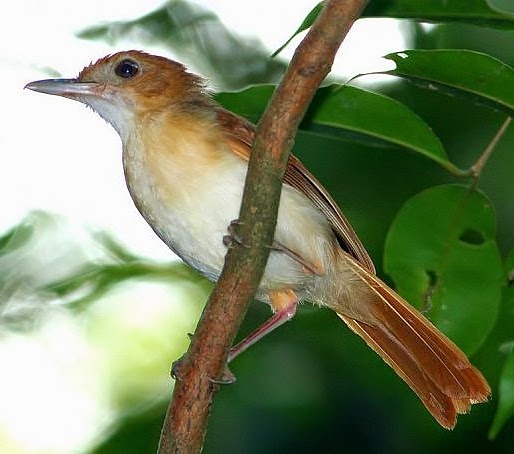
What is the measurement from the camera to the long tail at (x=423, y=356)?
4.09 metres

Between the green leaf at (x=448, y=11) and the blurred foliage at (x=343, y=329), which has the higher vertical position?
the green leaf at (x=448, y=11)

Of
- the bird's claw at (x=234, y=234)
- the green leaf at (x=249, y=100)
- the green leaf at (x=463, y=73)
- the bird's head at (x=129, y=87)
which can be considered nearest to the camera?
the bird's claw at (x=234, y=234)

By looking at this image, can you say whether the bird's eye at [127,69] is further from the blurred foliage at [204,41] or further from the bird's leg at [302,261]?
the blurred foliage at [204,41]

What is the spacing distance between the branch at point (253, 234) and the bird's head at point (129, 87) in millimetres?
1146

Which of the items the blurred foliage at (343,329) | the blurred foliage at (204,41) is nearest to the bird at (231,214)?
the blurred foliage at (343,329)

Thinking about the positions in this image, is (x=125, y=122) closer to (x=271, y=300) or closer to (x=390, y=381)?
(x=271, y=300)

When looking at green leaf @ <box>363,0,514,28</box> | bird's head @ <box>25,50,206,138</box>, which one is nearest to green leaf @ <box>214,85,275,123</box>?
bird's head @ <box>25,50,206,138</box>

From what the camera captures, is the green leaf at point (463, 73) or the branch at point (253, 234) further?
the green leaf at point (463, 73)

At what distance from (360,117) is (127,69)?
103 cm

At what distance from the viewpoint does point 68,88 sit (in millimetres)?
4520

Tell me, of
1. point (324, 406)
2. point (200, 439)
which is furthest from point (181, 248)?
point (324, 406)

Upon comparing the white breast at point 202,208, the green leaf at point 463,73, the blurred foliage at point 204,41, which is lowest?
the white breast at point 202,208

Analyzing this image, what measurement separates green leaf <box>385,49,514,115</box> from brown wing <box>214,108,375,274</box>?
506mm

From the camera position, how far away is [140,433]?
5.57 metres
